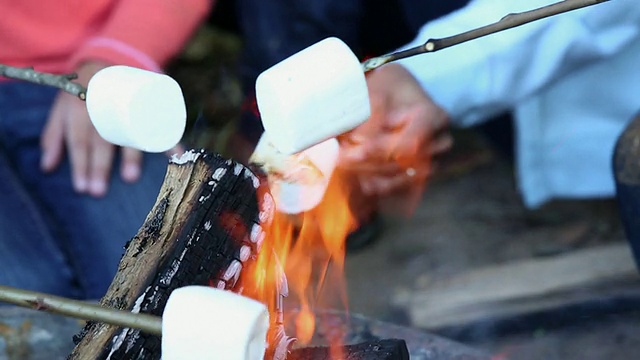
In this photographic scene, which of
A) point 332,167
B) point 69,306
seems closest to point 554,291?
point 332,167

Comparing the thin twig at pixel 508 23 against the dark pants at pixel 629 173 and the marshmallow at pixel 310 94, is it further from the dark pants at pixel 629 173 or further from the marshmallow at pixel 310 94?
the dark pants at pixel 629 173

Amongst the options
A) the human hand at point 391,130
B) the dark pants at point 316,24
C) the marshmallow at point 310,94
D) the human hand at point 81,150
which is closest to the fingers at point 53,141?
the human hand at point 81,150

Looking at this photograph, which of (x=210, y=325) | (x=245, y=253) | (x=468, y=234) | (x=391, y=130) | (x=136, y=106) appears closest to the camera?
(x=210, y=325)

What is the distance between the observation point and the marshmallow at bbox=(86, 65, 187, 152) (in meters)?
0.67

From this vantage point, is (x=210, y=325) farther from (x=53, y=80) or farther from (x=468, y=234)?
(x=468, y=234)

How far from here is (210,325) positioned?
1.78 feet

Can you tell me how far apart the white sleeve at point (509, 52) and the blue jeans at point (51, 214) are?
54cm

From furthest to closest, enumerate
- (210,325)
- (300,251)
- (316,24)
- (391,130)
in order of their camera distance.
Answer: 1. (316,24)
2. (391,130)
3. (300,251)
4. (210,325)

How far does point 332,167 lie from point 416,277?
1.07 metres

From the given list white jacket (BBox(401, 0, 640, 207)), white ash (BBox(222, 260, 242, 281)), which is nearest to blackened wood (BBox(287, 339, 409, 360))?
white ash (BBox(222, 260, 242, 281))

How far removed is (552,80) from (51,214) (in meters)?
0.94

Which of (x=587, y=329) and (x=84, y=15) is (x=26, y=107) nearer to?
(x=84, y=15)

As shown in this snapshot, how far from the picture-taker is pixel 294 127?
626 mm

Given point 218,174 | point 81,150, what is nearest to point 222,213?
point 218,174
